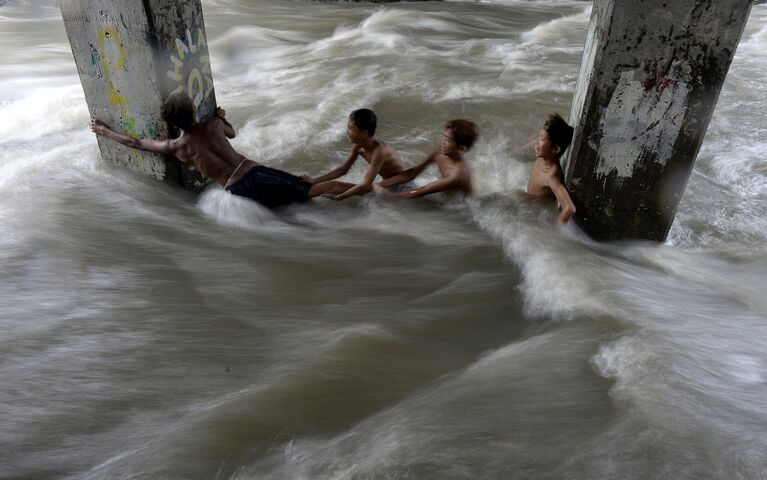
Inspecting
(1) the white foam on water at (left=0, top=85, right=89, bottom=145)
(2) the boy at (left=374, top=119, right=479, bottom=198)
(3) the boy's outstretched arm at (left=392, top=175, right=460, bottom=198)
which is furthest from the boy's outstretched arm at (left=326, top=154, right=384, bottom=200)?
(1) the white foam on water at (left=0, top=85, right=89, bottom=145)

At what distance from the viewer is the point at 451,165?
4207 mm

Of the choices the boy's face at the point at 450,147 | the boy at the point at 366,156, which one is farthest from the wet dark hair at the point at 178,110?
the boy's face at the point at 450,147

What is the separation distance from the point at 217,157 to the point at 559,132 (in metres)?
2.58

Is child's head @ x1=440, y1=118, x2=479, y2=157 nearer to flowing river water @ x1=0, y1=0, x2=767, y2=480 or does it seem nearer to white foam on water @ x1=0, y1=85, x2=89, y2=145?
flowing river water @ x1=0, y1=0, x2=767, y2=480

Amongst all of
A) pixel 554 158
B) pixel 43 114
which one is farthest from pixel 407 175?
pixel 43 114

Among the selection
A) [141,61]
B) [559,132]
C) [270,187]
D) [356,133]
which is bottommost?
[270,187]

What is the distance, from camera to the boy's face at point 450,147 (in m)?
4.12

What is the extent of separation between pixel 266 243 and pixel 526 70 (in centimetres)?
519

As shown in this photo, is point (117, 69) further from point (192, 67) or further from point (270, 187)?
point (270, 187)

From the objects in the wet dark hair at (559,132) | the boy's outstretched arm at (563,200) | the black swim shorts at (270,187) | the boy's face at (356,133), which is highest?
the wet dark hair at (559,132)

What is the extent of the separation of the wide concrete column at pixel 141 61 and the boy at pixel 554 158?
260 cm

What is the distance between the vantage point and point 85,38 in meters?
3.87

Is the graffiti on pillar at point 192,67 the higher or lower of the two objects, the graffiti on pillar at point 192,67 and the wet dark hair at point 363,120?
the higher

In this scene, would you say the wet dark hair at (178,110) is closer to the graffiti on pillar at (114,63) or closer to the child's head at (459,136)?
the graffiti on pillar at (114,63)
